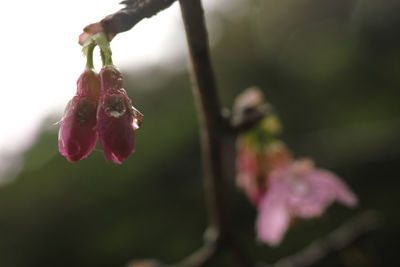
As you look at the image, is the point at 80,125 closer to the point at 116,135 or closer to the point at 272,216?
the point at 116,135

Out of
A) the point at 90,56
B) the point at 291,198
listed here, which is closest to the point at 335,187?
the point at 291,198

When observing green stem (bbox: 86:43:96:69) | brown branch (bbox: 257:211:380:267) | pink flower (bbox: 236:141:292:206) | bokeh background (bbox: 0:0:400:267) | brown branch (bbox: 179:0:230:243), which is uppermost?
green stem (bbox: 86:43:96:69)

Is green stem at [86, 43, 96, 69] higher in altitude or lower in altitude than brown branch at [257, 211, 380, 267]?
higher

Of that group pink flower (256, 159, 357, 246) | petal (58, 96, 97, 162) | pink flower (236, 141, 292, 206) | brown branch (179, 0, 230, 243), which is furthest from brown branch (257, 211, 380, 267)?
petal (58, 96, 97, 162)

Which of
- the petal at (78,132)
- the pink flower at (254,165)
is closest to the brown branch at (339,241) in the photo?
the pink flower at (254,165)

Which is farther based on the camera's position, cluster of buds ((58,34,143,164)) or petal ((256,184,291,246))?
petal ((256,184,291,246))

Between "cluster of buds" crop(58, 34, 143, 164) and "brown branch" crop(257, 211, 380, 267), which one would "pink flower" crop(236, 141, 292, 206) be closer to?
"brown branch" crop(257, 211, 380, 267)
